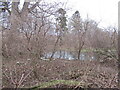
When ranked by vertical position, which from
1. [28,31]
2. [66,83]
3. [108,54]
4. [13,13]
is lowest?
[66,83]

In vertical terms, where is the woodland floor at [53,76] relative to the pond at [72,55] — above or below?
below

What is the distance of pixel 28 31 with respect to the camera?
17.9ft

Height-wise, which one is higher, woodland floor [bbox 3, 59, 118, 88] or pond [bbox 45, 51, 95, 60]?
pond [bbox 45, 51, 95, 60]

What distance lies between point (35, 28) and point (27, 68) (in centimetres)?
157

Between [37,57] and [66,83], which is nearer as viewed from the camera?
[66,83]

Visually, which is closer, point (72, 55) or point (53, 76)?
point (53, 76)

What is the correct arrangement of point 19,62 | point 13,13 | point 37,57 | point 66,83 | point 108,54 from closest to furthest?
point 66,83 → point 37,57 → point 19,62 → point 108,54 → point 13,13

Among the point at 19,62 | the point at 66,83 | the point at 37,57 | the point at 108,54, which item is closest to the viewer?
the point at 66,83

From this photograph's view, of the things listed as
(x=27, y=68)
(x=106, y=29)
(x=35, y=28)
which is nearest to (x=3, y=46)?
(x=35, y=28)

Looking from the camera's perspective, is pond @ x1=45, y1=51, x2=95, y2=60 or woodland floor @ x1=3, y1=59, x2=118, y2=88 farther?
pond @ x1=45, y1=51, x2=95, y2=60

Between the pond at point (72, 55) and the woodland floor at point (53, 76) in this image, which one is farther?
the pond at point (72, 55)

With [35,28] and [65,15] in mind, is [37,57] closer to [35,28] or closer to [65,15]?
[35,28]

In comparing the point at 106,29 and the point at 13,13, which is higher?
the point at 13,13

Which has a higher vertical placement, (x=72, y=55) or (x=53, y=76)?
(x=72, y=55)
